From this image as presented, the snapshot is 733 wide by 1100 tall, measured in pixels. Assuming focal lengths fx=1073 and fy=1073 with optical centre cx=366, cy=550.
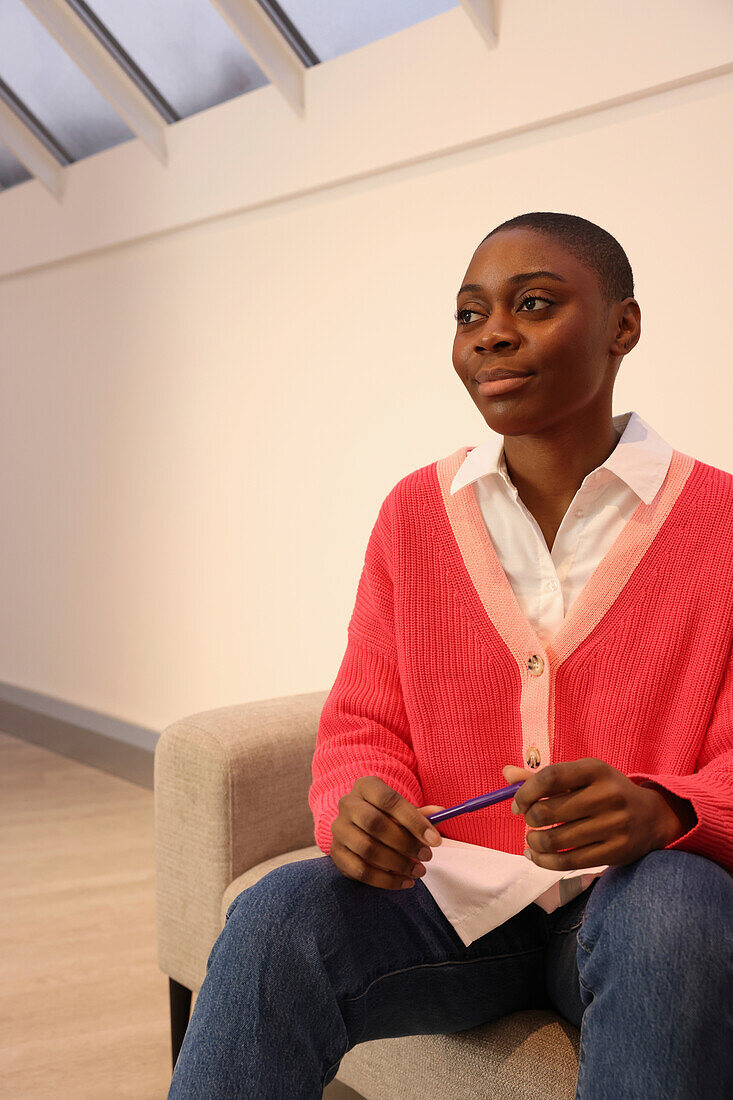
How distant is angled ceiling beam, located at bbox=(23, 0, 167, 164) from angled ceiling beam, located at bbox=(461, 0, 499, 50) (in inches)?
Answer: 52.3

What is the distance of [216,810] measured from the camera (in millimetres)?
1635

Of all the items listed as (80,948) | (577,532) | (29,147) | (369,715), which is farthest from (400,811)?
(29,147)

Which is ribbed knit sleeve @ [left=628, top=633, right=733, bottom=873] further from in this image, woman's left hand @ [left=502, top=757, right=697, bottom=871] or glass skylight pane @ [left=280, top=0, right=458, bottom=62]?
glass skylight pane @ [left=280, top=0, right=458, bottom=62]

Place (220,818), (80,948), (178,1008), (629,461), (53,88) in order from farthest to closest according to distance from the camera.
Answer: (53,88)
(80,948)
(178,1008)
(220,818)
(629,461)

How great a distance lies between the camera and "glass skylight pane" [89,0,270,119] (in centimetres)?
309

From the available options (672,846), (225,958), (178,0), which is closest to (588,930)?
(672,846)

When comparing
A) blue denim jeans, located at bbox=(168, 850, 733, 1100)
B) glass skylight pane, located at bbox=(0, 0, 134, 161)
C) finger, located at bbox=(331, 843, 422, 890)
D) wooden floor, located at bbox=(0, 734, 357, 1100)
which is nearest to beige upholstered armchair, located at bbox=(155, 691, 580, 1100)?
wooden floor, located at bbox=(0, 734, 357, 1100)

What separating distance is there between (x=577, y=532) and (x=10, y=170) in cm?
376

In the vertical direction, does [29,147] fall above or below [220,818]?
above

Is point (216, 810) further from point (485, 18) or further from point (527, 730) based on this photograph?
point (485, 18)

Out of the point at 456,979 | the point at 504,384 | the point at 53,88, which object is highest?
the point at 53,88

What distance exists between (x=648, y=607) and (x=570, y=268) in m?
0.39

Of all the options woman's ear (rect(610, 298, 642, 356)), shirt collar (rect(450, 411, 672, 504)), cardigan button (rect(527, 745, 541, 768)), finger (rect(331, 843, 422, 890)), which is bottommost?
finger (rect(331, 843, 422, 890))

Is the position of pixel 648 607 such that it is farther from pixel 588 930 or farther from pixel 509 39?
pixel 509 39
